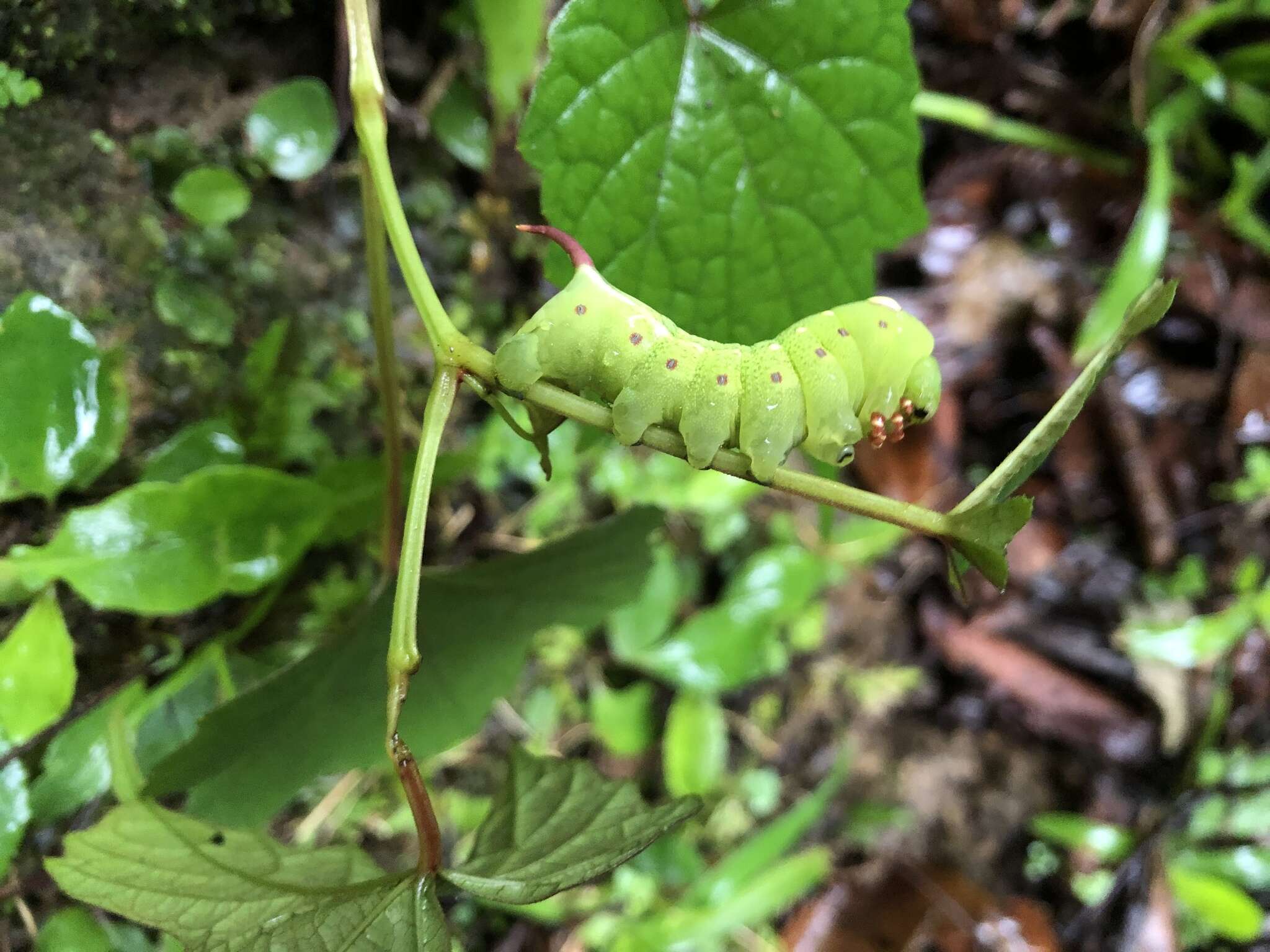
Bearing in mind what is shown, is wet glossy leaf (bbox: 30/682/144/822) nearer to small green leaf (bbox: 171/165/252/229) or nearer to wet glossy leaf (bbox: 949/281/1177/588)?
small green leaf (bbox: 171/165/252/229)

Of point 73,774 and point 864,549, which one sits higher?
point 73,774

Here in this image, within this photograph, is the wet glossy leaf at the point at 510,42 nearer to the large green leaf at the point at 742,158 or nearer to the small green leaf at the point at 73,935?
the large green leaf at the point at 742,158

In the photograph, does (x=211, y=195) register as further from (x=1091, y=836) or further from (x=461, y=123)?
(x=1091, y=836)

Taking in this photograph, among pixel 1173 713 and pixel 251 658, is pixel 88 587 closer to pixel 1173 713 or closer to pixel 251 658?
pixel 251 658

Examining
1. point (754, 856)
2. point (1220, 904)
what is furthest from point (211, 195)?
point (1220, 904)

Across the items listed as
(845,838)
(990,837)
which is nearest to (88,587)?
(845,838)

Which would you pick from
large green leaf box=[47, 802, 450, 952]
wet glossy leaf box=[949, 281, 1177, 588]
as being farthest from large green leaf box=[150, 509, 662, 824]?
wet glossy leaf box=[949, 281, 1177, 588]
